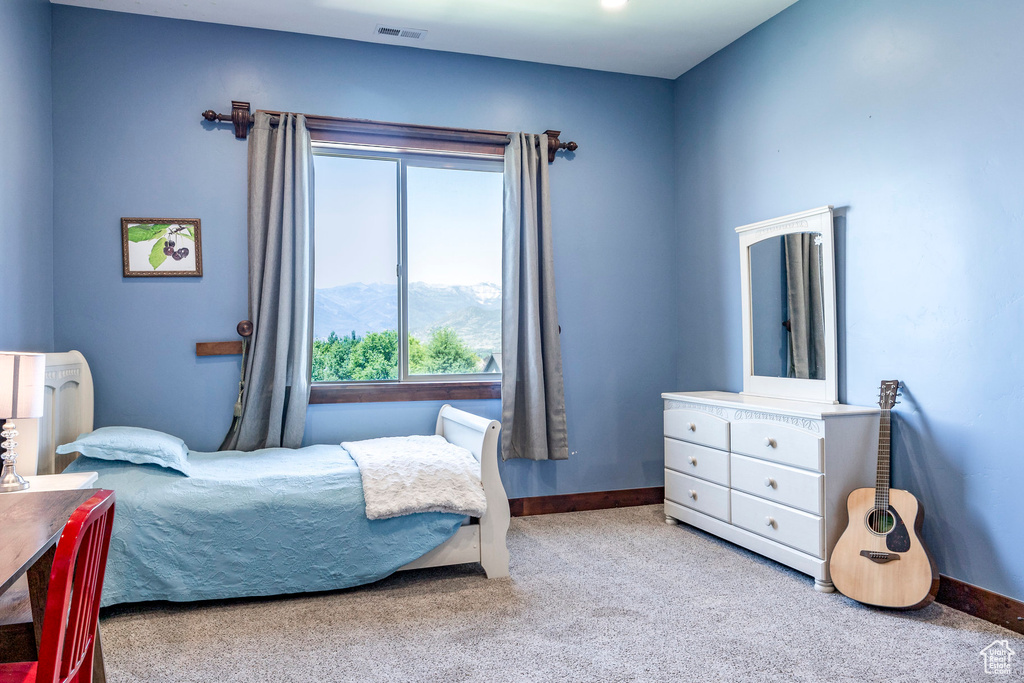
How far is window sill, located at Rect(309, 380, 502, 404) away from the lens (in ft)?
11.9

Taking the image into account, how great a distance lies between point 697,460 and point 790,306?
91cm

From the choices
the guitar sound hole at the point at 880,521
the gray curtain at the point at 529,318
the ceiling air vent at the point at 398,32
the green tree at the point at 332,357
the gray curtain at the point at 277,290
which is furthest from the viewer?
the gray curtain at the point at 529,318

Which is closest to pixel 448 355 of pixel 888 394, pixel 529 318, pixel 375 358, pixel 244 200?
pixel 375 358

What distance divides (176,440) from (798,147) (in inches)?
132

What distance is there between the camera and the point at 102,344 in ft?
10.9

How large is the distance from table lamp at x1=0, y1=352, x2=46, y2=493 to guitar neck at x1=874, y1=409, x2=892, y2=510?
3.06 metres

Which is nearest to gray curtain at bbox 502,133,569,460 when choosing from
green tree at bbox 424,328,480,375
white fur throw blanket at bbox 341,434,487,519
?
green tree at bbox 424,328,480,375

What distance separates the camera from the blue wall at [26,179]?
8.90 ft

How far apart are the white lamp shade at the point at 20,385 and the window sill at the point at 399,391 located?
144cm

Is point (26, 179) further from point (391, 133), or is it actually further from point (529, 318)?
point (529, 318)

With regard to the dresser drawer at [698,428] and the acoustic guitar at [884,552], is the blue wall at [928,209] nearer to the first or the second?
the acoustic guitar at [884,552]

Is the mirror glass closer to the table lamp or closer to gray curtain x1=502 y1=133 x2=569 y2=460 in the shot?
gray curtain x1=502 y1=133 x2=569 y2=460

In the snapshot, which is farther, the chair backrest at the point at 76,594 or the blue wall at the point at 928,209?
the blue wall at the point at 928,209

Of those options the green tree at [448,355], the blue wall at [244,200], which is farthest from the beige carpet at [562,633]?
the green tree at [448,355]
